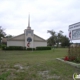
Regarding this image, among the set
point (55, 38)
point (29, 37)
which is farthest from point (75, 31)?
point (55, 38)

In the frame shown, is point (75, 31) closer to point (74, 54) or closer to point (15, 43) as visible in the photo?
point (74, 54)

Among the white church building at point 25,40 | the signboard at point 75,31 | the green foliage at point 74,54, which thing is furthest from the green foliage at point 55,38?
the signboard at point 75,31

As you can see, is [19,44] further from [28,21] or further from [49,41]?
[49,41]

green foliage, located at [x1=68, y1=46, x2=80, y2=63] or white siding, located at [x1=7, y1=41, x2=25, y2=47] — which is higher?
white siding, located at [x1=7, y1=41, x2=25, y2=47]

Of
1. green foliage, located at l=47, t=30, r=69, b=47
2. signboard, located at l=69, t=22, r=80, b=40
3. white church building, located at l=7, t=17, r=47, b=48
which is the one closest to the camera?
signboard, located at l=69, t=22, r=80, b=40

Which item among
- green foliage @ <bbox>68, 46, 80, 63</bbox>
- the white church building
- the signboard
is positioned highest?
the white church building

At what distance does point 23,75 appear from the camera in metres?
6.29

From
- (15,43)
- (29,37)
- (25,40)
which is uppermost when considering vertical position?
(29,37)

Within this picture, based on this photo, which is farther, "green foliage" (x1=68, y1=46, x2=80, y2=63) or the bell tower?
the bell tower

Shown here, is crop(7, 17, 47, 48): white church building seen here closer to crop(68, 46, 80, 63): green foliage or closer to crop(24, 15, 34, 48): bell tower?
crop(24, 15, 34, 48): bell tower

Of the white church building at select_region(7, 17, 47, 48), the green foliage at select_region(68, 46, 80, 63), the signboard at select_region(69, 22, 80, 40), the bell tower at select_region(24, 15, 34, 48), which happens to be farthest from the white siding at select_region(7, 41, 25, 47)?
the signboard at select_region(69, 22, 80, 40)

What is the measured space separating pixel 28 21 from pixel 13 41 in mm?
7073

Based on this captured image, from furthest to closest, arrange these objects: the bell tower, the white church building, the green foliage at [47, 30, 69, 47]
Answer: the green foliage at [47, 30, 69, 47], the white church building, the bell tower

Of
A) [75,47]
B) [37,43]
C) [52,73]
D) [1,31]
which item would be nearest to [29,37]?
[37,43]
